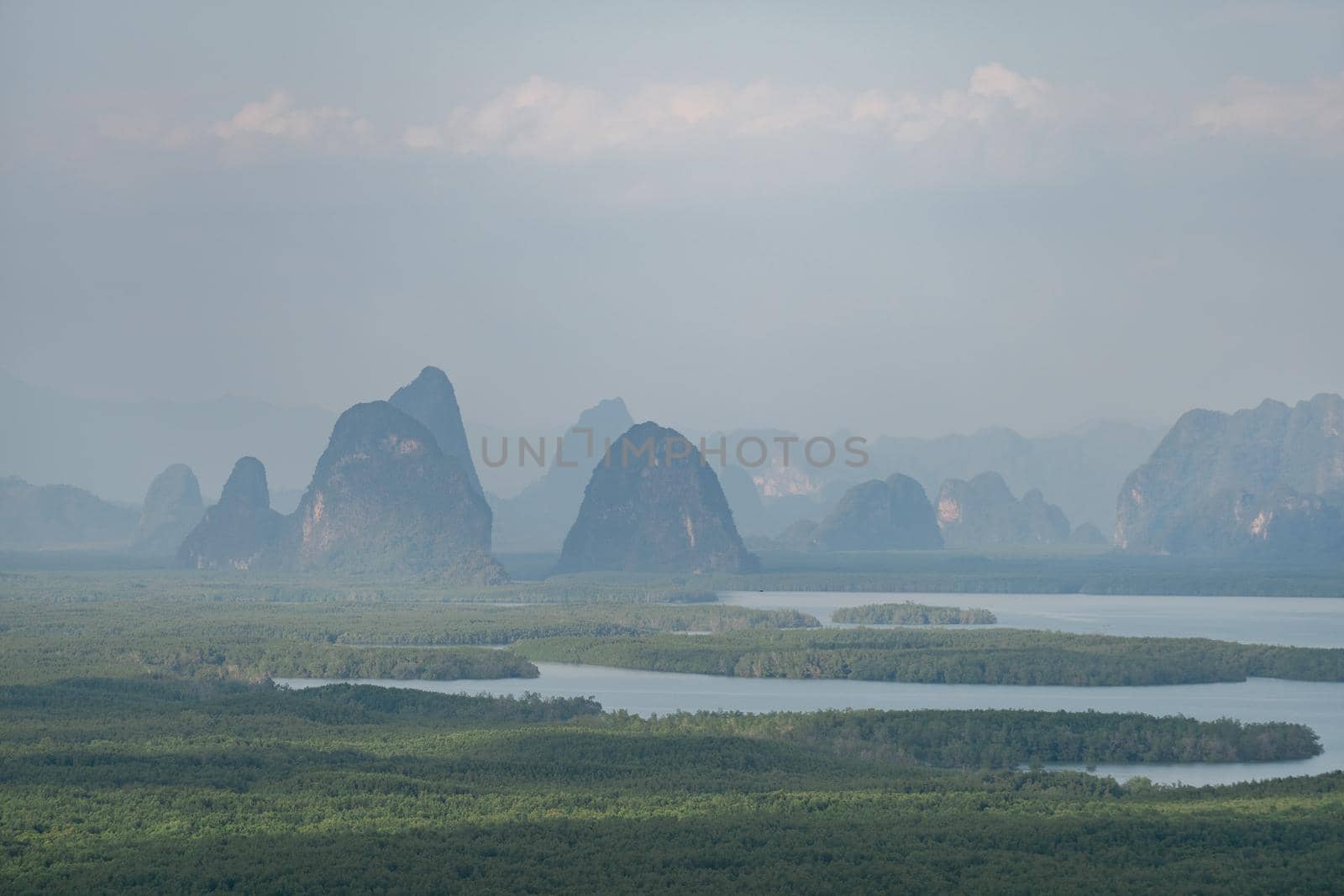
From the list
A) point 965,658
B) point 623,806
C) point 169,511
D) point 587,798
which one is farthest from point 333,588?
point 623,806

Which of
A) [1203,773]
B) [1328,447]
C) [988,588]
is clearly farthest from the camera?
[1328,447]

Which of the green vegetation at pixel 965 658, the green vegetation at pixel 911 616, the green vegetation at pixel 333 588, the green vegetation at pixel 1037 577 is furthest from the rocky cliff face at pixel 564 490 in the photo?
the green vegetation at pixel 965 658

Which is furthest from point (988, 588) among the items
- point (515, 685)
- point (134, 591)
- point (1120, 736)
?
point (1120, 736)

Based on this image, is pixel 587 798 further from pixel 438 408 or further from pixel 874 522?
pixel 874 522

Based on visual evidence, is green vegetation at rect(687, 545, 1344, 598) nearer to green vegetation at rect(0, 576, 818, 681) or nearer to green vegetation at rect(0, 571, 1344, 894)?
green vegetation at rect(0, 576, 818, 681)

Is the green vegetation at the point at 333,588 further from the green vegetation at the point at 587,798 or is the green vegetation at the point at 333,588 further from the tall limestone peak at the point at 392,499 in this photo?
the green vegetation at the point at 587,798

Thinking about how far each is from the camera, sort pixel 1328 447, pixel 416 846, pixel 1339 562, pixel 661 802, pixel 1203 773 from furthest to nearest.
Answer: pixel 1328 447
pixel 1339 562
pixel 1203 773
pixel 661 802
pixel 416 846

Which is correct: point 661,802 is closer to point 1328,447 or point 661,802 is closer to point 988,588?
point 988,588
